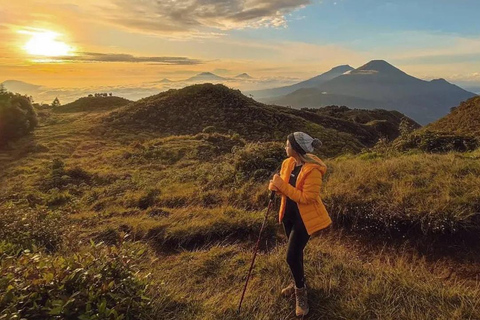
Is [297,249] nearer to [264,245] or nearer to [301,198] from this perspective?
[301,198]

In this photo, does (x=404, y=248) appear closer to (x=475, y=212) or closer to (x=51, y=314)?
(x=475, y=212)

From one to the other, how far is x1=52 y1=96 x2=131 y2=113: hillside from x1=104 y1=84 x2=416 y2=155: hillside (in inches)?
671

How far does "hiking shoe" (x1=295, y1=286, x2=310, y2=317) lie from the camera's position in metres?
4.19

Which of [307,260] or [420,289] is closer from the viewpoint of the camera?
[420,289]

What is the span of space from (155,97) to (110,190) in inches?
1652

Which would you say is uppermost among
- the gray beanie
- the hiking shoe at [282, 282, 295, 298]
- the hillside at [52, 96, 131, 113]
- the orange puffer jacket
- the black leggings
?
the gray beanie

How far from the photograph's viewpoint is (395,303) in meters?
4.11

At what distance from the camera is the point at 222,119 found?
41719mm

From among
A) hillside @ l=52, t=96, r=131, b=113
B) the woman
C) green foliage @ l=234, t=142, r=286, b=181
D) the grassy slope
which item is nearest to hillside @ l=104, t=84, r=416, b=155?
hillside @ l=52, t=96, r=131, b=113

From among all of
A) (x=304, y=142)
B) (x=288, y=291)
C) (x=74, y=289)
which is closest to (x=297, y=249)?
(x=288, y=291)

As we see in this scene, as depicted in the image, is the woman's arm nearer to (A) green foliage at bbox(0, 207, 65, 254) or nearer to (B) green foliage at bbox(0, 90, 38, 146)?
(A) green foliage at bbox(0, 207, 65, 254)

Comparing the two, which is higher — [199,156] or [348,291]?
[348,291]

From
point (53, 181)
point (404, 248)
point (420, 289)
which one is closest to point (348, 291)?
point (420, 289)

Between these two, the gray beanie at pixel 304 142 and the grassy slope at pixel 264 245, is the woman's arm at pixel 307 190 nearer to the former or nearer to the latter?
the gray beanie at pixel 304 142
